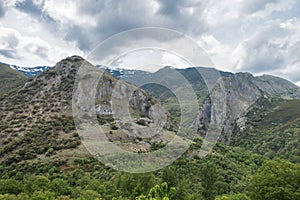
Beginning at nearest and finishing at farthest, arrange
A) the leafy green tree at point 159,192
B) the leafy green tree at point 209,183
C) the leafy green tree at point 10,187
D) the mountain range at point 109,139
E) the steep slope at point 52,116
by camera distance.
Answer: the leafy green tree at point 159,192, the leafy green tree at point 10,187, the mountain range at point 109,139, the leafy green tree at point 209,183, the steep slope at point 52,116

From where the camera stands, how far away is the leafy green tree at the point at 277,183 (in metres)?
32.6

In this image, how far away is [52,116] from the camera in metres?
101

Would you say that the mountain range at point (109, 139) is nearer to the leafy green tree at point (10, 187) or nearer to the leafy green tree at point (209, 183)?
the leafy green tree at point (209, 183)

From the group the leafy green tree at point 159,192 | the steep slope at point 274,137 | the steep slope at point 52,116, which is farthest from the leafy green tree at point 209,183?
the steep slope at point 274,137

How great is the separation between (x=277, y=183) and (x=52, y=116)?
276 feet

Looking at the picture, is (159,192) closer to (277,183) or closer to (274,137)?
(277,183)

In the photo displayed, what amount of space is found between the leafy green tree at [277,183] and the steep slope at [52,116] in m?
27.3

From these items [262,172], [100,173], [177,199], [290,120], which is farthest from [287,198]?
[290,120]

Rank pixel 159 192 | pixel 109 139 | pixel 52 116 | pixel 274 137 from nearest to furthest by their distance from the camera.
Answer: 1. pixel 159 192
2. pixel 109 139
3. pixel 52 116
4. pixel 274 137

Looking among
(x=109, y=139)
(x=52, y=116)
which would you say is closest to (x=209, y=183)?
(x=109, y=139)

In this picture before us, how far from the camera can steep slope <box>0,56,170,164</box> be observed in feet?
254

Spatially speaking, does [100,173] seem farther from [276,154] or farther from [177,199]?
[276,154]

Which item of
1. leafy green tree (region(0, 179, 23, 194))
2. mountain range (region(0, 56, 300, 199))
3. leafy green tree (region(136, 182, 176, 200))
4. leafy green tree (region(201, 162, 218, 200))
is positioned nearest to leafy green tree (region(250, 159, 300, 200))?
mountain range (region(0, 56, 300, 199))

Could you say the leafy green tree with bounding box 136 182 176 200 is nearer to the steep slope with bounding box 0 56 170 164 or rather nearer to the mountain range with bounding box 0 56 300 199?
the mountain range with bounding box 0 56 300 199
